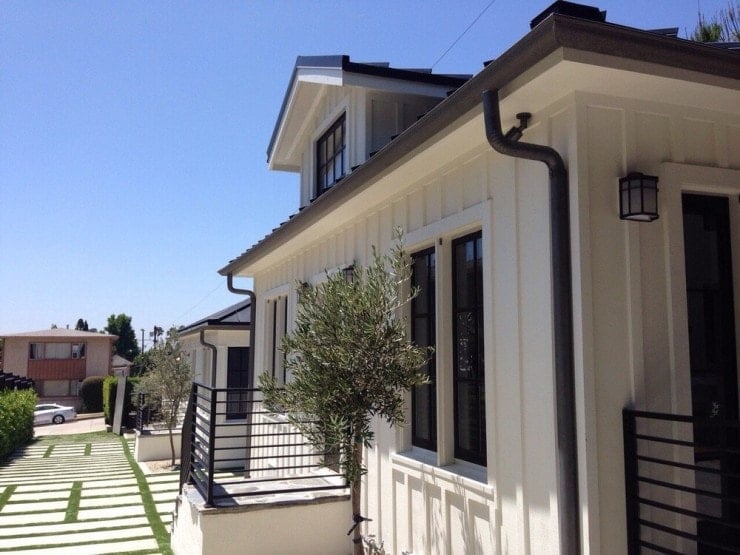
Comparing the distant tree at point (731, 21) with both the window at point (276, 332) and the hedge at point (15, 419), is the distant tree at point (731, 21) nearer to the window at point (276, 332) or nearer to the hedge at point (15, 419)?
the window at point (276, 332)

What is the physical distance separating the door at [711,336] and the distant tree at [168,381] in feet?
44.1

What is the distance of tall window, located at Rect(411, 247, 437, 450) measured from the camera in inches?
195

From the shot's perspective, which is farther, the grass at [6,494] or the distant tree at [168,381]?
the distant tree at [168,381]

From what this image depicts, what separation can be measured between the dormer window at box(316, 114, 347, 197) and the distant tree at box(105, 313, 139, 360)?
69.7m

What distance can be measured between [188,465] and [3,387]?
15.8 m

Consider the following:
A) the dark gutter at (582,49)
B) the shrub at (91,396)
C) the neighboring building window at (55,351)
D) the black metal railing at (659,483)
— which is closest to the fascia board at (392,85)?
the dark gutter at (582,49)

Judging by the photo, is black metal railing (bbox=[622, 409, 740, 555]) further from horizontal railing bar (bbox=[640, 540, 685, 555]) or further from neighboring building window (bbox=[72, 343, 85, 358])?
neighboring building window (bbox=[72, 343, 85, 358])

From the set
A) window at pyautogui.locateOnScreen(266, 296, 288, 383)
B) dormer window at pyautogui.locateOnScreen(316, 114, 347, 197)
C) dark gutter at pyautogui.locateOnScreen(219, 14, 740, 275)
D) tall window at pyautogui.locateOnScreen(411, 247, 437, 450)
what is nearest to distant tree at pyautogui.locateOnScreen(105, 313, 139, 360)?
window at pyautogui.locateOnScreen(266, 296, 288, 383)

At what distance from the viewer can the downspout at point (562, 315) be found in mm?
3139

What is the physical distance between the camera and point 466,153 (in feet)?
14.3

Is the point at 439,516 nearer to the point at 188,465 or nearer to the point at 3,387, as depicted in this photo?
the point at 188,465

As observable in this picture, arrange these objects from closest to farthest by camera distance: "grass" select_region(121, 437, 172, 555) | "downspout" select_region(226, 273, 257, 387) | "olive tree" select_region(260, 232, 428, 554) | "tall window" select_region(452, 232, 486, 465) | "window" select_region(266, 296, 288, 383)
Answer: "olive tree" select_region(260, 232, 428, 554) → "tall window" select_region(452, 232, 486, 465) → "grass" select_region(121, 437, 172, 555) → "window" select_region(266, 296, 288, 383) → "downspout" select_region(226, 273, 257, 387)

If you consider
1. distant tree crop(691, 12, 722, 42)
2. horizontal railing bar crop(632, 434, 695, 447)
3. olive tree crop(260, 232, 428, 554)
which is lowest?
horizontal railing bar crop(632, 434, 695, 447)

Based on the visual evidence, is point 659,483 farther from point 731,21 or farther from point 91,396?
point 91,396
